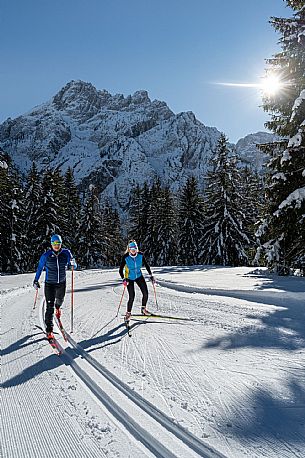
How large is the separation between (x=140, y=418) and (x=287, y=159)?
39.3 feet

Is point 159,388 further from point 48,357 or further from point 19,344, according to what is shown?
point 19,344

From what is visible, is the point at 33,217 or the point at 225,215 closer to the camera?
the point at 225,215

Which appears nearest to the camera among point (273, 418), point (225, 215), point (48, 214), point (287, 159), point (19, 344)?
point (273, 418)

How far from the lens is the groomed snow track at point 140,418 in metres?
3.14

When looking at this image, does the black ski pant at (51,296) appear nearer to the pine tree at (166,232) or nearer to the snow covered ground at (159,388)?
the snow covered ground at (159,388)

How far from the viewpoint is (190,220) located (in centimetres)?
4128

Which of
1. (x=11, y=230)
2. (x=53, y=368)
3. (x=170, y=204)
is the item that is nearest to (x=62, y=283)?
(x=53, y=368)

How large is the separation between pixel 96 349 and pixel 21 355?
4.10ft

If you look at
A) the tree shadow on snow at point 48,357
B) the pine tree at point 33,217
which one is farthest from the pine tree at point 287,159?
the pine tree at point 33,217

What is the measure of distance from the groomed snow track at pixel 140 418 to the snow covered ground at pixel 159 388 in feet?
0.04

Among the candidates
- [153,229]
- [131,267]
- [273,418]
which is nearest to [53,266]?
[131,267]

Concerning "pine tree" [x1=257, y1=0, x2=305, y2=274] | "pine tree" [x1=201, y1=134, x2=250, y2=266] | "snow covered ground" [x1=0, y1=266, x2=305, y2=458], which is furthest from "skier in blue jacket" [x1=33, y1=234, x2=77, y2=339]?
"pine tree" [x1=201, y1=134, x2=250, y2=266]

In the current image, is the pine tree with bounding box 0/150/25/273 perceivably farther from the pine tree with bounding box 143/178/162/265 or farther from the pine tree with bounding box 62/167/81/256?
the pine tree with bounding box 143/178/162/265

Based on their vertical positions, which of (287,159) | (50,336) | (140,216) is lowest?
(50,336)
